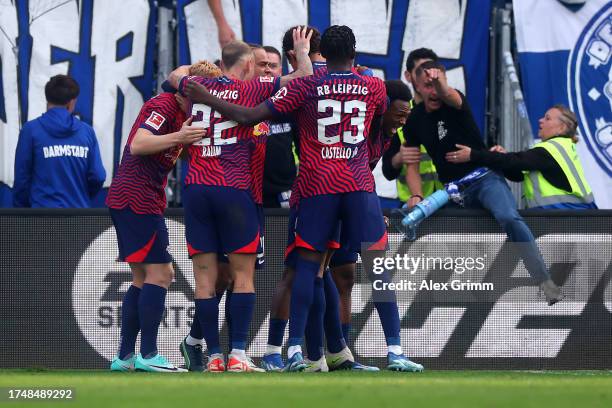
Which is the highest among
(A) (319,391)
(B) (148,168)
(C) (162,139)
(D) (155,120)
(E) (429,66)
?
(E) (429,66)

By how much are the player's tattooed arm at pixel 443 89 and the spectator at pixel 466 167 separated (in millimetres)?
10

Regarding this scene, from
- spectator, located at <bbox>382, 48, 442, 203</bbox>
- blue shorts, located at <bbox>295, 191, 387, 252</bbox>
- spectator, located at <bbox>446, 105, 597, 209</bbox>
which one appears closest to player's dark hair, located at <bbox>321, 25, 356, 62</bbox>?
blue shorts, located at <bbox>295, 191, 387, 252</bbox>

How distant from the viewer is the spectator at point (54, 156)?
1033cm

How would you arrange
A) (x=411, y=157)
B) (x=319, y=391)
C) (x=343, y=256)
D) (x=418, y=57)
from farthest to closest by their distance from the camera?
1. (x=418, y=57)
2. (x=411, y=157)
3. (x=343, y=256)
4. (x=319, y=391)

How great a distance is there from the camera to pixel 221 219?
802cm

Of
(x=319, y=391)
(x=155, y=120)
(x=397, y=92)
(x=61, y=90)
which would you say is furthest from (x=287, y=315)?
(x=61, y=90)

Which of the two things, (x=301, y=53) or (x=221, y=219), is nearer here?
(x=221, y=219)

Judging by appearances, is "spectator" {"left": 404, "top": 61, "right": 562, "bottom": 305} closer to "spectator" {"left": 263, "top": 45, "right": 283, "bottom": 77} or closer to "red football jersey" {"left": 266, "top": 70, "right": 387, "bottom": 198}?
"spectator" {"left": 263, "top": 45, "right": 283, "bottom": 77}

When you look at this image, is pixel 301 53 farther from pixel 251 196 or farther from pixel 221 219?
pixel 221 219

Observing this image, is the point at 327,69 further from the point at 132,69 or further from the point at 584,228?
the point at 132,69

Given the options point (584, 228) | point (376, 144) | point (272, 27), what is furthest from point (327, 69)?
point (272, 27)

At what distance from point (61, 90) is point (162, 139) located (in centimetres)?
269

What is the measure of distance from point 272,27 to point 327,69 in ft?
14.2

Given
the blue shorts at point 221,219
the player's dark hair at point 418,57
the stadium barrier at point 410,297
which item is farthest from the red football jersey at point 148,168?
the player's dark hair at point 418,57
